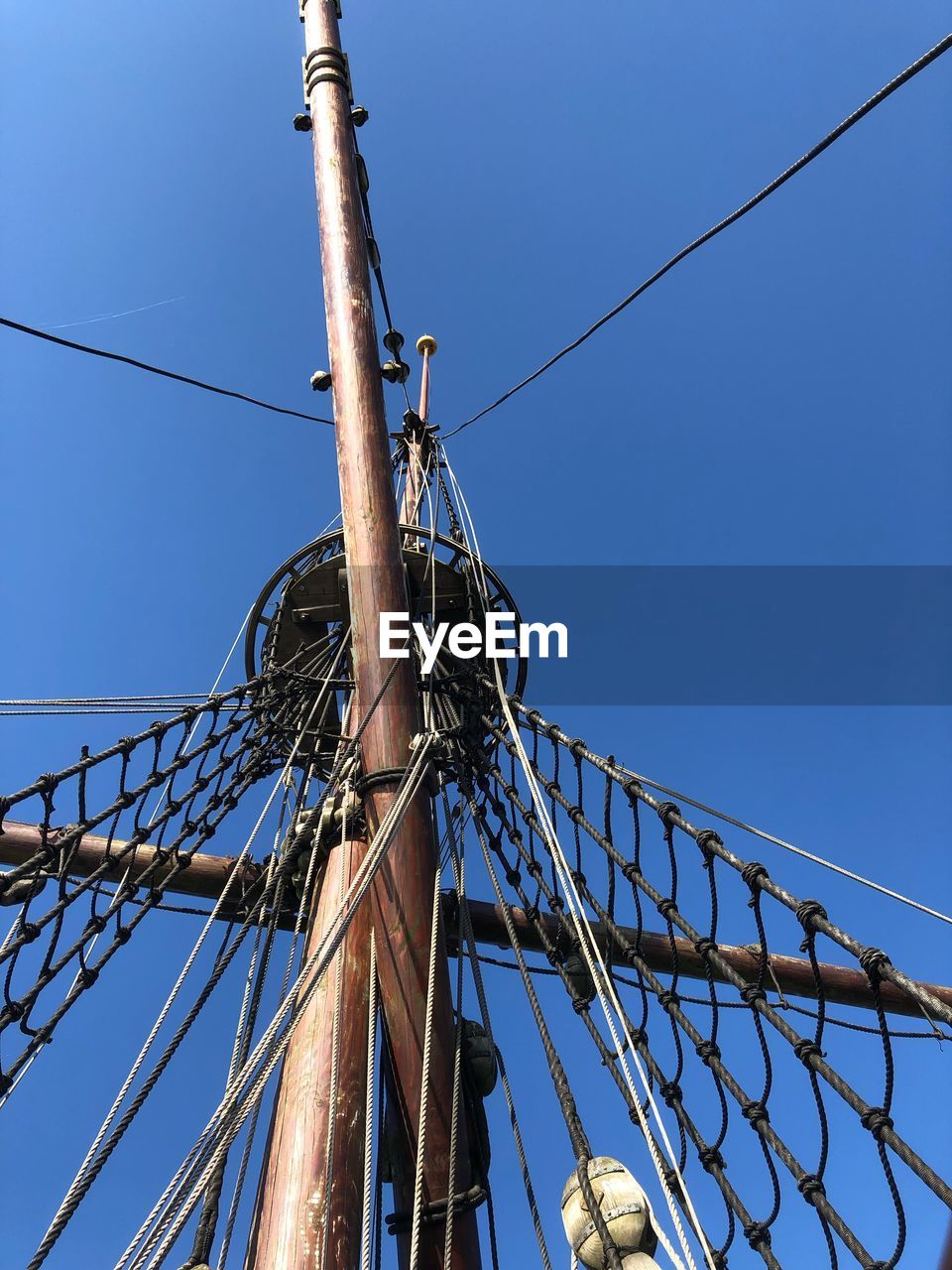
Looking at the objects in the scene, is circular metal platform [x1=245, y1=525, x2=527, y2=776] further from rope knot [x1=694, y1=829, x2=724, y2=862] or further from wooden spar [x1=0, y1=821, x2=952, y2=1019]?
rope knot [x1=694, y1=829, x2=724, y2=862]

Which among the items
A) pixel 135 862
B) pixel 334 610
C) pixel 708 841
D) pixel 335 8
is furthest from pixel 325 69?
pixel 708 841

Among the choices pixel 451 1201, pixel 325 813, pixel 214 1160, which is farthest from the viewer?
pixel 325 813

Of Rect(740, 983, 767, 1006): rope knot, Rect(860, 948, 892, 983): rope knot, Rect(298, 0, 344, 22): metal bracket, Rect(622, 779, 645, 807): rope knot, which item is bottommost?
Rect(740, 983, 767, 1006): rope knot

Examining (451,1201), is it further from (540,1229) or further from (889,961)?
(889,961)

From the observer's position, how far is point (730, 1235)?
8.32ft

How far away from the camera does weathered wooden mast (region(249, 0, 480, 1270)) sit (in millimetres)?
2371

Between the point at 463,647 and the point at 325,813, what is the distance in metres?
2.26

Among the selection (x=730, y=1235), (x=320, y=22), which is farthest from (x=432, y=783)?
(x=320, y=22)

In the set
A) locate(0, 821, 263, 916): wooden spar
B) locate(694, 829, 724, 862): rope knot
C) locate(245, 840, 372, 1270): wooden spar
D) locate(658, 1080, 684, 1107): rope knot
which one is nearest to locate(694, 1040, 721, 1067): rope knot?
locate(658, 1080, 684, 1107): rope knot

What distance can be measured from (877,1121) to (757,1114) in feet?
1.76

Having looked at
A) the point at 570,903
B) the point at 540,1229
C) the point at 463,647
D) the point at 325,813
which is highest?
the point at 463,647

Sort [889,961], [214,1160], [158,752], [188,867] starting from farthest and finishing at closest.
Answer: [188,867]
[158,752]
[889,961]
[214,1160]

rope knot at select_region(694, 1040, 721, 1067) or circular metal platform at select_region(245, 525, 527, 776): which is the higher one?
circular metal platform at select_region(245, 525, 527, 776)

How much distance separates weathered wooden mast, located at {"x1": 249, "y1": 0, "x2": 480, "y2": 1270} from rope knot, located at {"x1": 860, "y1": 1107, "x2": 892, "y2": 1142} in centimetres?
111
